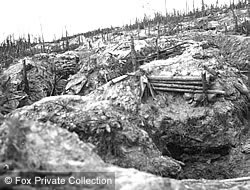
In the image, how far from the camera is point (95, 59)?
1221 cm

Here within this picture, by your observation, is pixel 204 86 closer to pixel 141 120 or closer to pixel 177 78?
pixel 177 78

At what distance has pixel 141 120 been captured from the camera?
23.4 feet

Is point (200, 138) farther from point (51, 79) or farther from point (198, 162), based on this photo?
point (51, 79)

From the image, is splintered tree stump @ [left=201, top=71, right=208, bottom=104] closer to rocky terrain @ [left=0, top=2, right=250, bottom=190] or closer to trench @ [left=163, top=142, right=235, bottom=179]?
rocky terrain @ [left=0, top=2, right=250, bottom=190]

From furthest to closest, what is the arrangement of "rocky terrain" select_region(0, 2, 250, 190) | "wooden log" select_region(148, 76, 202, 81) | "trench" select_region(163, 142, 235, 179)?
1. "wooden log" select_region(148, 76, 202, 81)
2. "trench" select_region(163, 142, 235, 179)
3. "rocky terrain" select_region(0, 2, 250, 190)

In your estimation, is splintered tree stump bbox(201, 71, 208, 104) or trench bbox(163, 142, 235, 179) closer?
trench bbox(163, 142, 235, 179)

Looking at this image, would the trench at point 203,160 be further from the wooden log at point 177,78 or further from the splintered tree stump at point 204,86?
the wooden log at point 177,78

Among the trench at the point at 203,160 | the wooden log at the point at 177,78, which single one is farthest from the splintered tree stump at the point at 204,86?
the trench at the point at 203,160

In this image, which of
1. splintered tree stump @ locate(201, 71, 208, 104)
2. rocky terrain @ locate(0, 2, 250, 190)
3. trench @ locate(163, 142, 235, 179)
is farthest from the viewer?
splintered tree stump @ locate(201, 71, 208, 104)

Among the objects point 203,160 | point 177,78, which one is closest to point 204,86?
point 177,78

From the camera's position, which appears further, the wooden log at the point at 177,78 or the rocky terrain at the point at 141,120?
the wooden log at the point at 177,78

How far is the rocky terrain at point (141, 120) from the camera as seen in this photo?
8.55 ft

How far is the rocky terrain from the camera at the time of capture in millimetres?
2607

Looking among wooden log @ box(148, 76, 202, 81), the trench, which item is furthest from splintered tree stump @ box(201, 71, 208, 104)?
the trench
